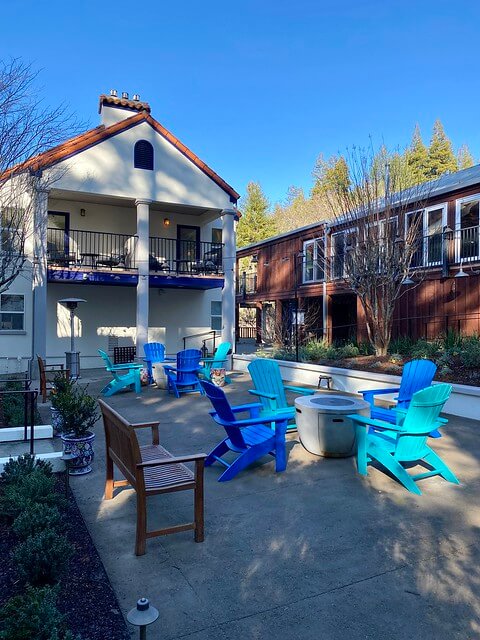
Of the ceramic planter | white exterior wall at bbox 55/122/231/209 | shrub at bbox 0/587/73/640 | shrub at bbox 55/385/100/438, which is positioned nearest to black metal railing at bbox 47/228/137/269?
white exterior wall at bbox 55/122/231/209

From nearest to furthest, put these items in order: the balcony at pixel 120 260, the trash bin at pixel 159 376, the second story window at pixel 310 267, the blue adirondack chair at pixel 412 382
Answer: the blue adirondack chair at pixel 412 382
the trash bin at pixel 159 376
the balcony at pixel 120 260
the second story window at pixel 310 267

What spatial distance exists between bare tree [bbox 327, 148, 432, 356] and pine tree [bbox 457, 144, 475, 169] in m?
40.5

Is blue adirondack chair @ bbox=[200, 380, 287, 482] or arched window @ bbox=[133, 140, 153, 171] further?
arched window @ bbox=[133, 140, 153, 171]

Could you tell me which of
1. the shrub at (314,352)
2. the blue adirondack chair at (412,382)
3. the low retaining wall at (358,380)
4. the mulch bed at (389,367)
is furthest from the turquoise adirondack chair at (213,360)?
the blue adirondack chair at (412,382)

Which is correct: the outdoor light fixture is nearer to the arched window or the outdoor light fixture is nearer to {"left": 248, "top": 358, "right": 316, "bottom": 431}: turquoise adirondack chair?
{"left": 248, "top": 358, "right": 316, "bottom": 431}: turquoise adirondack chair

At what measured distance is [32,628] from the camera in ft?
6.39

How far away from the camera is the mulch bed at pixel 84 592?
7.97ft

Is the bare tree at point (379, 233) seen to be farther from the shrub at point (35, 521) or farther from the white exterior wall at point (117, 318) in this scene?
the shrub at point (35, 521)

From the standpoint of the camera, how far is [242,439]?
504 cm

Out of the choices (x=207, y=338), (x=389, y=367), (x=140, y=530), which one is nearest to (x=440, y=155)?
(x=207, y=338)

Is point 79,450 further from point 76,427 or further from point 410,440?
point 410,440

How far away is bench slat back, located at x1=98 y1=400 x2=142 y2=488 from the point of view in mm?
3385

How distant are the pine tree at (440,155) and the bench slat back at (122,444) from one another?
47.1 metres

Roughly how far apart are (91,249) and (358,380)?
1058cm
